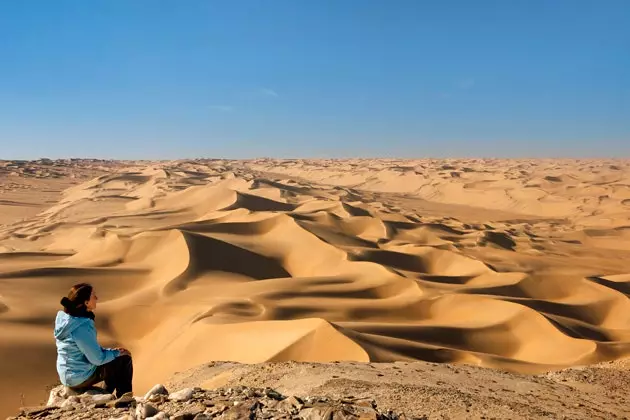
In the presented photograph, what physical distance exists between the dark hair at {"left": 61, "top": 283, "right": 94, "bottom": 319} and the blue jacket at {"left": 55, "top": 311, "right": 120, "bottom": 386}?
0.13ft

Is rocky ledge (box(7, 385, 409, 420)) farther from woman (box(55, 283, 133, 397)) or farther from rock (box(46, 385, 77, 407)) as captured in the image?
woman (box(55, 283, 133, 397))

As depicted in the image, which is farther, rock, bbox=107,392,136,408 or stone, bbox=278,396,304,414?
rock, bbox=107,392,136,408

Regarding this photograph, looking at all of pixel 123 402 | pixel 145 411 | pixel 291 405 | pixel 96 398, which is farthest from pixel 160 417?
pixel 96 398

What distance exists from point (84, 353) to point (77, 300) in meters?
0.35

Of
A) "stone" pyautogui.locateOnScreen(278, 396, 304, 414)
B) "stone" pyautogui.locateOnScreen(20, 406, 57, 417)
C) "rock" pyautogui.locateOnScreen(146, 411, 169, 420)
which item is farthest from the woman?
"stone" pyautogui.locateOnScreen(278, 396, 304, 414)

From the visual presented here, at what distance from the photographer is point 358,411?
3.03 metres

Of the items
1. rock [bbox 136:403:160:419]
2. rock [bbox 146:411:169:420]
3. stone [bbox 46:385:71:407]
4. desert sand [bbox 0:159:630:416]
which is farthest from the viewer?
desert sand [bbox 0:159:630:416]

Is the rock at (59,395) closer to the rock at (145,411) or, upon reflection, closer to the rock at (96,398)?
the rock at (96,398)

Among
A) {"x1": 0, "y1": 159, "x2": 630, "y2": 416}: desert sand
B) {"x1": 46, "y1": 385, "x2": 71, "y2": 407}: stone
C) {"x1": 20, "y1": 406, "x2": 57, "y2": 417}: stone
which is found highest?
{"x1": 20, "y1": 406, "x2": 57, "y2": 417}: stone

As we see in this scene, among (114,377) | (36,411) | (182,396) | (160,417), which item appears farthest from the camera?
(114,377)

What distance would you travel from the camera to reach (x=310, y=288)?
35.7ft

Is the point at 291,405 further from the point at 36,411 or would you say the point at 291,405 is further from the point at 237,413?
the point at 36,411

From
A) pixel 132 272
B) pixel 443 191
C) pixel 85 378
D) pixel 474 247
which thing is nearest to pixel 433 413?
pixel 85 378

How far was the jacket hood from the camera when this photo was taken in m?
3.59
